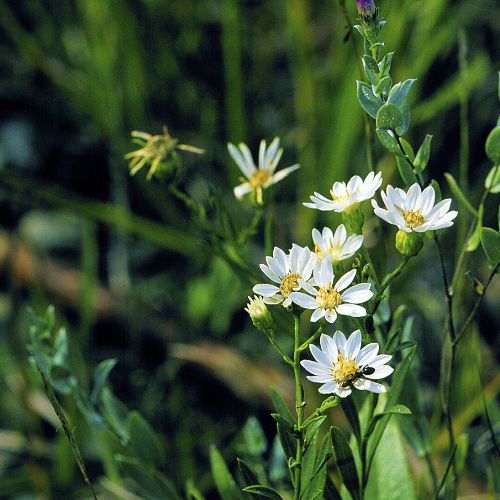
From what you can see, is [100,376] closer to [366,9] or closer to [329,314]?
[329,314]

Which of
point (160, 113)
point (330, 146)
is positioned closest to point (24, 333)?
point (160, 113)

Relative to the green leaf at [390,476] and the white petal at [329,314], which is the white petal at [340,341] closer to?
the white petal at [329,314]

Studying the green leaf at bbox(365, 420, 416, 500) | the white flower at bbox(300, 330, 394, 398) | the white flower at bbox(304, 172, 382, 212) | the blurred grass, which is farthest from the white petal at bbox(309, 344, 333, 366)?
the blurred grass

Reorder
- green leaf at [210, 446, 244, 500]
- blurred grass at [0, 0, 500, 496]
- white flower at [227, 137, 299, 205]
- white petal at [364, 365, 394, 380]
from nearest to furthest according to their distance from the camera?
white petal at [364, 365, 394, 380]
green leaf at [210, 446, 244, 500]
white flower at [227, 137, 299, 205]
blurred grass at [0, 0, 500, 496]

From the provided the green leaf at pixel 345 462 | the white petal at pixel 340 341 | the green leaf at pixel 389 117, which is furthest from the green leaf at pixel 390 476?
the green leaf at pixel 389 117

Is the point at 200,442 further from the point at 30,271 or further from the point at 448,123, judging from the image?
the point at 448,123

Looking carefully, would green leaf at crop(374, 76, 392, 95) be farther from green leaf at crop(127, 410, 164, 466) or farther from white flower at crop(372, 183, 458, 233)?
green leaf at crop(127, 410, 164, 466)
